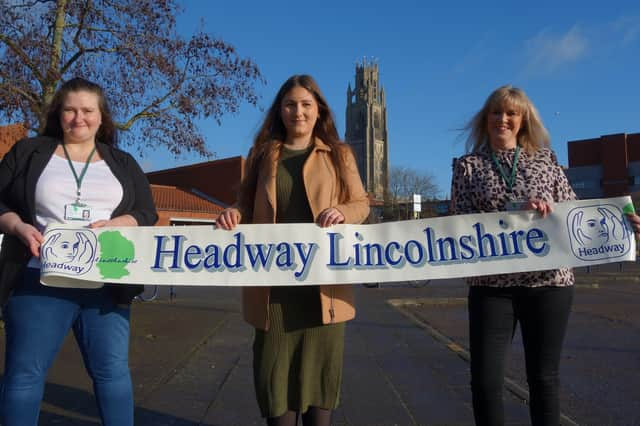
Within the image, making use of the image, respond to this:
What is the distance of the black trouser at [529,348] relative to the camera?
2.55 m

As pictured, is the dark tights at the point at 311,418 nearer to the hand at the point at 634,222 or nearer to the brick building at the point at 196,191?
the hand at the point at 634,222

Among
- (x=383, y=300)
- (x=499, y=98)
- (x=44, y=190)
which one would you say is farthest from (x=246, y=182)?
(x=383, y=300)

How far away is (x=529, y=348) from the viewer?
8.54 feet

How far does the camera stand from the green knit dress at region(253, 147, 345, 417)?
2.47 meters

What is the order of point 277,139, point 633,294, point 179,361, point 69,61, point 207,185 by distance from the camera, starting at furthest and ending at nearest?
point 207,185 < point 633,294 < point 69,61 < point 179,361 < point 277,139

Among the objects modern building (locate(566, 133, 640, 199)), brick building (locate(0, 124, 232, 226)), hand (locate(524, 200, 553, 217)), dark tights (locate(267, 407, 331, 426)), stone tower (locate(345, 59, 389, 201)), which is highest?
stone tower (locate(345, 59, 389, 201))

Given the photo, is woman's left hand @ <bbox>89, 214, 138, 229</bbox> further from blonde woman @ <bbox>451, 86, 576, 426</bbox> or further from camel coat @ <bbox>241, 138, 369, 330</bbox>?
blonde woman @ <bbox>451, 86, 576, 426</bbox>

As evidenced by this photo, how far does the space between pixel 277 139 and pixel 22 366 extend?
1.64 metres

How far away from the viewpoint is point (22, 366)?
89.1 inches

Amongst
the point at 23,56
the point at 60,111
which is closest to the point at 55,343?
the point at 60,111

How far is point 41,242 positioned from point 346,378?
3.16 meters

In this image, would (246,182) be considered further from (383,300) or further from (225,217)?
(383,300)

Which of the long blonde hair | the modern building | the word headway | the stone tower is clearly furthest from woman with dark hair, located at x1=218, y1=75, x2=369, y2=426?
the stone tower

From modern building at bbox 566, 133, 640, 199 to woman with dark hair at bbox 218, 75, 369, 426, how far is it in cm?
5494
